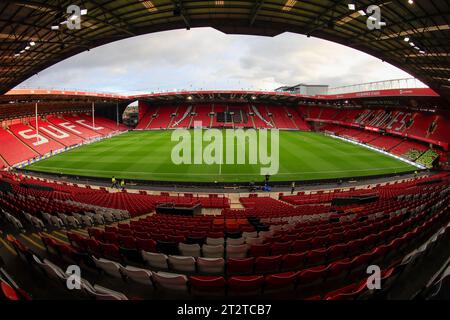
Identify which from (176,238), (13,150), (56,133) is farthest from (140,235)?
(56,133)

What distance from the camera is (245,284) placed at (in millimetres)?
3922

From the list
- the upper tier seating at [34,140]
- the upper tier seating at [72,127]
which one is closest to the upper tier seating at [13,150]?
the upper tier seating at [34,140]

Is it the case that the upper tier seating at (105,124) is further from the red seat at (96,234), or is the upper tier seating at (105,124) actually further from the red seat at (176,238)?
the red seat at (176,238)

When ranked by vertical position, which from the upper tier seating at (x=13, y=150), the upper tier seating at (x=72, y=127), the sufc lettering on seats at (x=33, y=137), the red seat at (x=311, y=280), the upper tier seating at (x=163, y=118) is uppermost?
the upper tier seating at (x=163, y=118)

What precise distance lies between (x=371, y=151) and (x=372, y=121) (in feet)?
44.9

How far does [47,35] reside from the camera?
15047 millimetres

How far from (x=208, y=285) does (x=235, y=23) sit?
15507mm

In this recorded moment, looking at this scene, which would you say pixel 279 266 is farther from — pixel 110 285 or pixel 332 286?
pixel 110 285

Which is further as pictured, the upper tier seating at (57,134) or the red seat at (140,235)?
the upper tier seating at (57,134)

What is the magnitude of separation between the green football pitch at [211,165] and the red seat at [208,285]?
56.5ft

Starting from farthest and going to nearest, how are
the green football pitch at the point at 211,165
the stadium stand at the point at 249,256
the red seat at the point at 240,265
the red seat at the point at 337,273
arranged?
the green football pitch at the point at 211,165, the red seat at the point at 240,265, the red seat at the point at 337,273, the stadium stand at the point at 249,256

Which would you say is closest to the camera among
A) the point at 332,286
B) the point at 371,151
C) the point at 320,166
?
the point at 332,286

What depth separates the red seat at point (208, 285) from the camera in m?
3.89
